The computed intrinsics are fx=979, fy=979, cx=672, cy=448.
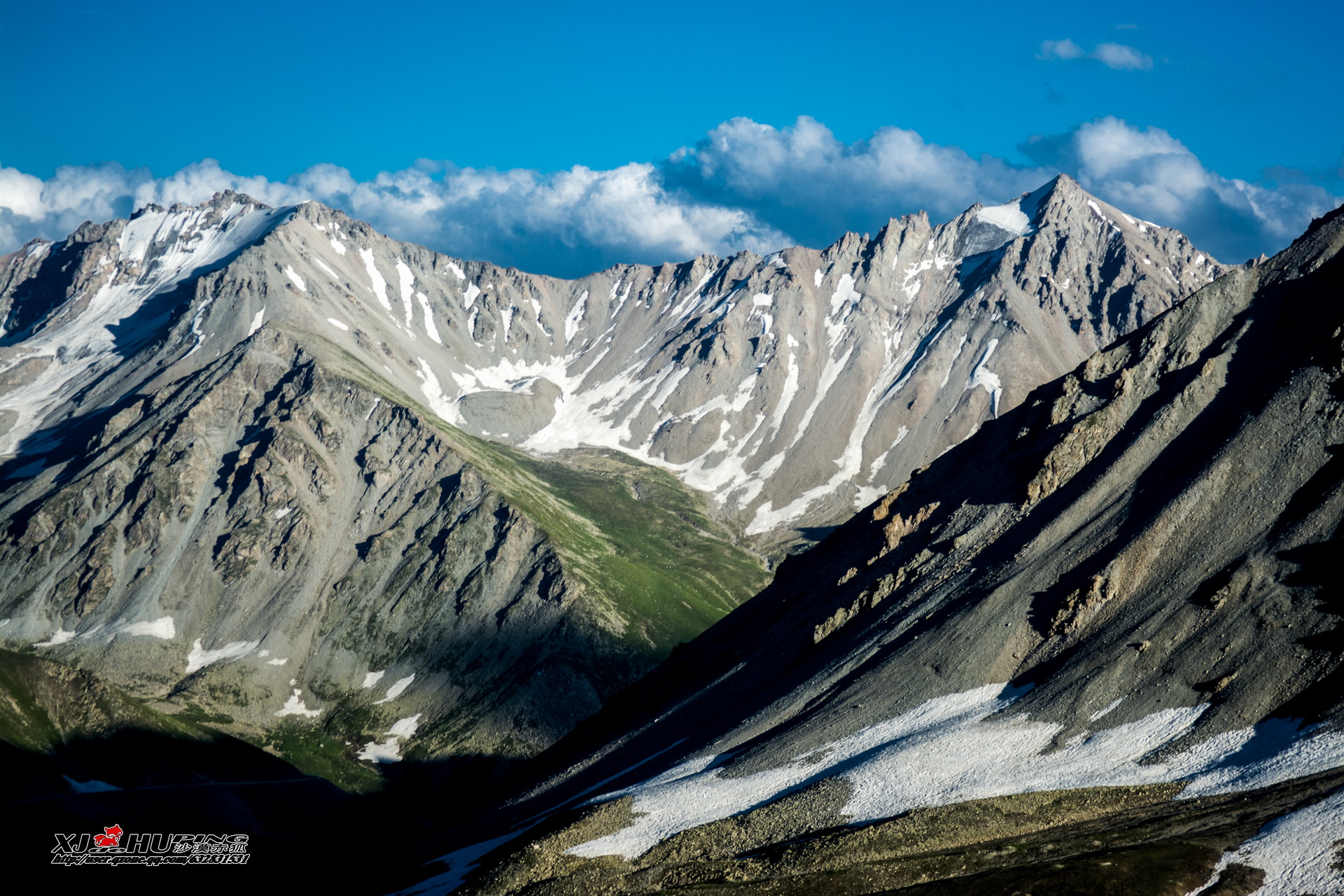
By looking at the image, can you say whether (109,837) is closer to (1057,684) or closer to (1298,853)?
(1057,684)

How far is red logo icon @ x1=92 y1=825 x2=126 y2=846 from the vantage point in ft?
324

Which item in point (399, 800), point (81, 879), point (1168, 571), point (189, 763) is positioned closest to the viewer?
point (81, 879)

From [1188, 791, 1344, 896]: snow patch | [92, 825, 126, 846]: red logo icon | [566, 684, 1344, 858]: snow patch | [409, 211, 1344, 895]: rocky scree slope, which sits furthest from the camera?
[92, 825, 126, 846]: red logo icon

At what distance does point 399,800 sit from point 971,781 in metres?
139

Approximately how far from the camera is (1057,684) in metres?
94.8

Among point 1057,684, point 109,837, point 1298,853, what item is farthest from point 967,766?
A: point 109,837

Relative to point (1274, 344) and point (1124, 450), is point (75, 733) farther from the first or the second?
point (1274, 344)

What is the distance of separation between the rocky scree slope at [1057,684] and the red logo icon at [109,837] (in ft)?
110

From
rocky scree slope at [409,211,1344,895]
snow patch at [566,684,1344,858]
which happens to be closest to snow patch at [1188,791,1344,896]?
rocky scree slope at [409,211,1344,895]

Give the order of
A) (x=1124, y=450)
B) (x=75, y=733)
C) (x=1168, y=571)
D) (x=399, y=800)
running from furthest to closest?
(x=399, y=800) → (x=75, y=733) → (x=1124, y=450) → (x=1168, y=571)

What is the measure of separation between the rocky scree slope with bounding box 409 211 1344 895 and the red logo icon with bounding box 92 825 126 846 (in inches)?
1319

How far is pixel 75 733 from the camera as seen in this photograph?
445 ft

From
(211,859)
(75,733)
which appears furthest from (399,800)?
(211,859)

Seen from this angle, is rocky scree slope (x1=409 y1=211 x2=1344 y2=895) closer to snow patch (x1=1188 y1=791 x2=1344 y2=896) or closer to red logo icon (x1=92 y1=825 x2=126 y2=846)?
snow patch (x1=1188 y1=791 x2=1344 y2=896)
